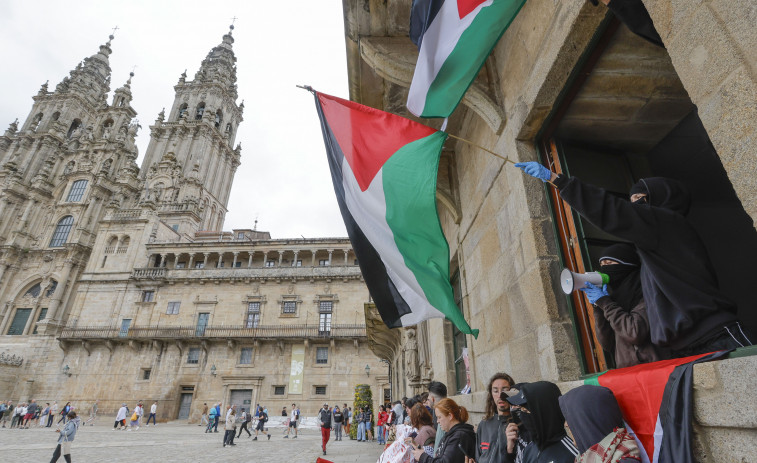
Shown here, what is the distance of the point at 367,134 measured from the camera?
3473 millimetres

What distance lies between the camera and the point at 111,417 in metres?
25.3

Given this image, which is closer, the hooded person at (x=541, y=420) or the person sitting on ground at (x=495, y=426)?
the hooded person at (x=541, y=420)

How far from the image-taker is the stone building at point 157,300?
26328 mm

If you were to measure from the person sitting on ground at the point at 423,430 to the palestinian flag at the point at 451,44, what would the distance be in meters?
2.90

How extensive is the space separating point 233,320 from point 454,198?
27.2 m

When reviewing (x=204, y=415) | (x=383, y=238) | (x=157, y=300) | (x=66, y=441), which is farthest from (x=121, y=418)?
(x=383, y=238)

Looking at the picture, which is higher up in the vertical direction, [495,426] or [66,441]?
[495,426]

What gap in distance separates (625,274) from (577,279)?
0.38 meters

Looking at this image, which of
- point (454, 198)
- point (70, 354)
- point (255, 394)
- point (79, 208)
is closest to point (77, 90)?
point (79, 208)

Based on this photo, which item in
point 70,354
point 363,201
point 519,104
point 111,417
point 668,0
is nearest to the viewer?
point 668,0

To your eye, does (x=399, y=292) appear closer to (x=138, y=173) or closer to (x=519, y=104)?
(x=519, y=104)

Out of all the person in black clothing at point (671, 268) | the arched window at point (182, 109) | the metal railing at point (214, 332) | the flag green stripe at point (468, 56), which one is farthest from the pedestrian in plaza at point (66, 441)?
the arched window at point (182, 109)

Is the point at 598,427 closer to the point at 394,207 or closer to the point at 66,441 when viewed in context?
the point at 394,207

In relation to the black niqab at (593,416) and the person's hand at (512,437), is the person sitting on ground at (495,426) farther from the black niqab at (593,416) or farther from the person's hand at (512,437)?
the black niqab at (593,416)
